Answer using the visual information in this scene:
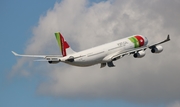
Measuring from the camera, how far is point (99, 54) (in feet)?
588

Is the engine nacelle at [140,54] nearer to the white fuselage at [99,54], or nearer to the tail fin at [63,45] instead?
the white fuselage at [99,54]

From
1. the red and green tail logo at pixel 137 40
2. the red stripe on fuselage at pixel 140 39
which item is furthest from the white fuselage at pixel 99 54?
the red stripe on fuselage at pixel 140 39

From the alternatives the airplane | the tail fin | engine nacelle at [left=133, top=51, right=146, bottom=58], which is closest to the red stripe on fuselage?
the airplane

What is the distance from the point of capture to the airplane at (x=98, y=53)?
578 feet

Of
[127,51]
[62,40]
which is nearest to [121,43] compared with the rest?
[127,51]

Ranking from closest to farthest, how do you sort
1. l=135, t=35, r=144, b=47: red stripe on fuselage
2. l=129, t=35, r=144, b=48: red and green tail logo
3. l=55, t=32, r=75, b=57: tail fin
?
l=55, t=32, r=75, b=57: tail fin
l=129, t=35, r=144, b=48: red and green tail logo
l=135, t=35, r=144, b=47: red stripe on fuselage

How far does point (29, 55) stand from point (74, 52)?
36.2 ft


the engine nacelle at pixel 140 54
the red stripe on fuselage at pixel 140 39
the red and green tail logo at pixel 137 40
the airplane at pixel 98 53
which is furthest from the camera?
the red stripe on fuselage at pixel 140 39

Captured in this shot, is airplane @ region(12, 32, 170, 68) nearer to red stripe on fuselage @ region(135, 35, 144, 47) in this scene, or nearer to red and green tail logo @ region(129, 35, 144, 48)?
red and green tail logo @ region(129, 35, 144, 48)

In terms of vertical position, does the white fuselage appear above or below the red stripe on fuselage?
below

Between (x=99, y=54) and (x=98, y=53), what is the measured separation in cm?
37

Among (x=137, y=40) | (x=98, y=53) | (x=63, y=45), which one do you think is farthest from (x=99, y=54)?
(x=137, y=40)

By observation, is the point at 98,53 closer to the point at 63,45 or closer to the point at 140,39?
the point at 63,45

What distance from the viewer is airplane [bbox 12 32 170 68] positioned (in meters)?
176
